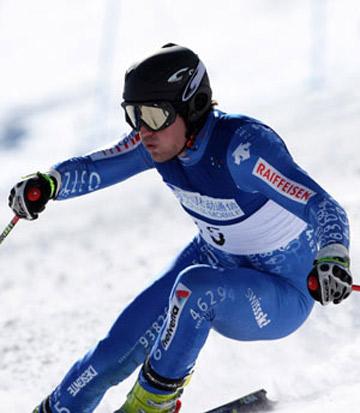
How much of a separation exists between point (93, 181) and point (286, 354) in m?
1.49

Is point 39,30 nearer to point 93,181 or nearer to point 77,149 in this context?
point 77,149

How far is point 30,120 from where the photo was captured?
13.5 m

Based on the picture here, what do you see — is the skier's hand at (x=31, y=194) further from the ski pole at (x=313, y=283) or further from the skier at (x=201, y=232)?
the ski pole at (x=313, y=283)

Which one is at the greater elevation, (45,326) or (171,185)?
(45,326)

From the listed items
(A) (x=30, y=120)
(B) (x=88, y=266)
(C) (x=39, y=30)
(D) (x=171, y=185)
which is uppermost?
(C) (x=39, y=30)

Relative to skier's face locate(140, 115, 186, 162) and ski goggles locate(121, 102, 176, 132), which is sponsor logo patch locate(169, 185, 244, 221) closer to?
skier's face locate(140, 115, 186, 162)

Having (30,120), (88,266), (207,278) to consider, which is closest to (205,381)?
(207,278)

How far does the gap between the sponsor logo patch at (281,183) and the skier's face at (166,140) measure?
0.37 meters

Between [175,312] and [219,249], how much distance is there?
2.37 ft

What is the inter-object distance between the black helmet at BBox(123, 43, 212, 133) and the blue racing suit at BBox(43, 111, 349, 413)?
0.07 metres

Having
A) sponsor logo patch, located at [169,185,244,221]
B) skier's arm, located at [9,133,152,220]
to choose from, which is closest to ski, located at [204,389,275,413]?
sponsor logo patch, located at [169,185,244,221]

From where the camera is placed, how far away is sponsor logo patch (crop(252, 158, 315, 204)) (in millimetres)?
3223

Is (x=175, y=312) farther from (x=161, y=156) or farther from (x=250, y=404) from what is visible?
(x=250, y=404)

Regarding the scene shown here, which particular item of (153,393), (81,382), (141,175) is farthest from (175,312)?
(141,175)
